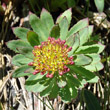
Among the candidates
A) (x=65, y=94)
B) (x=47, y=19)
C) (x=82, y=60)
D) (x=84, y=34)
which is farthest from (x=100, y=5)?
(x=65, y=94)

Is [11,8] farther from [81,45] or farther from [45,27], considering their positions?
[81,45]

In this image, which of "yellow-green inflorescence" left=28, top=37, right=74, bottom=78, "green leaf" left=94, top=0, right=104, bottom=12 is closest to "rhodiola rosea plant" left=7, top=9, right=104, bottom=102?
"yellow-green inflorescence" left=28, top=37, right=74, bottom=78

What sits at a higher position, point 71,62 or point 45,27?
point 45,27

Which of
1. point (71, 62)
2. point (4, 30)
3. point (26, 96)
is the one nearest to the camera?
point (71, 62)

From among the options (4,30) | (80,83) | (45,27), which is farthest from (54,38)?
(4,30)

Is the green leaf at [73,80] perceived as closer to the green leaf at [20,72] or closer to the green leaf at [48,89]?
the green leaf at [48,89]

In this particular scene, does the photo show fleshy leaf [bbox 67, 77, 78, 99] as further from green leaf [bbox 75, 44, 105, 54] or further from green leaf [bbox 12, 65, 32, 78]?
green leaf [bbox 12, 65, 32, 78]

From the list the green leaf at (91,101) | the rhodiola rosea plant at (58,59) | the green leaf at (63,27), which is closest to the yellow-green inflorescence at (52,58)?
the rhodiola rosea plant at (58,59)

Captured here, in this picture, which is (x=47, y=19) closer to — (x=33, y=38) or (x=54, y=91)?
(x=33, y=38)
